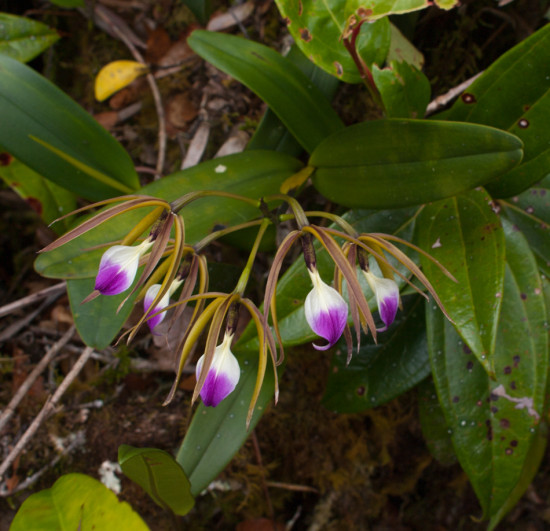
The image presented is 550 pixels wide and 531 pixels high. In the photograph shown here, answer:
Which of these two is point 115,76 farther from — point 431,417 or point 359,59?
point 431,417

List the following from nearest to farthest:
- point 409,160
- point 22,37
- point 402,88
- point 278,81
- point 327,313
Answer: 1. point 327,313
2. point 409,160
3. point 402,88
4. point 278,81
5. point 22,37

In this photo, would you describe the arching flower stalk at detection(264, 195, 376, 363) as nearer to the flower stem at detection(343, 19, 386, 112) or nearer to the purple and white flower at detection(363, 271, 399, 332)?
the purple and white flower at detection(363, 271, 399, 332)

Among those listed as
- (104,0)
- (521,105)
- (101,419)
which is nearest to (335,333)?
(521,105)

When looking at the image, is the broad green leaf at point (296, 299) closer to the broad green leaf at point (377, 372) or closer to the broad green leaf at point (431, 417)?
the broad green leaf at point (377, 372)

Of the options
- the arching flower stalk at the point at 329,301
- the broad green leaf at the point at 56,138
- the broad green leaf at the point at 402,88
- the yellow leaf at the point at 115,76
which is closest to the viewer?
the arching flower stalk at the point at 329,301

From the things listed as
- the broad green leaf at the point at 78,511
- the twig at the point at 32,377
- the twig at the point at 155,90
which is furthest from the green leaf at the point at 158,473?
the twig at the point at 155,90

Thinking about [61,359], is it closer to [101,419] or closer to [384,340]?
[101,419]

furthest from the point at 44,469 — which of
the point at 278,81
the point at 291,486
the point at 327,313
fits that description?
the point at 278,81
